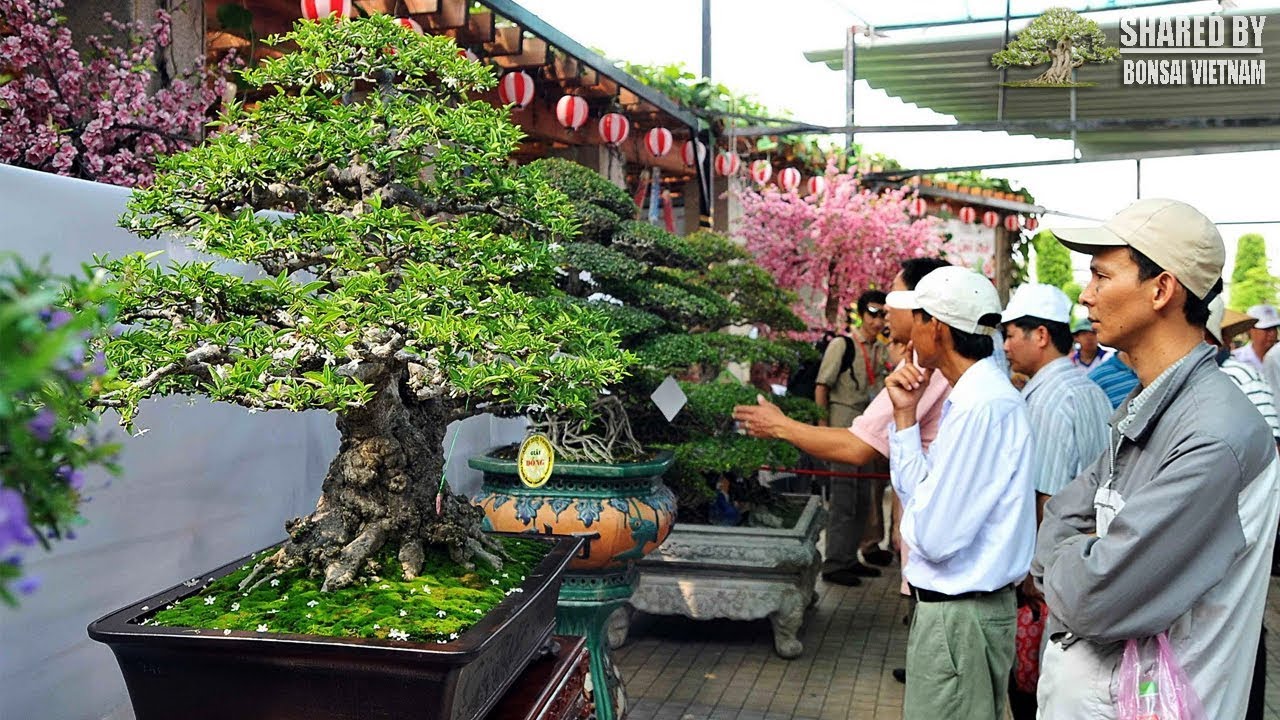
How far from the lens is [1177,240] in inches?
66.6

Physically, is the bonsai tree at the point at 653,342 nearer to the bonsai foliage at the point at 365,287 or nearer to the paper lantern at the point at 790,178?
the bonsai foliage at the point at 365,287

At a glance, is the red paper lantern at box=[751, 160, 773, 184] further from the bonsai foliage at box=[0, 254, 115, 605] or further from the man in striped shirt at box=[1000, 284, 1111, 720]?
the bonsai foliage at box=[0, 254, 115, 605]

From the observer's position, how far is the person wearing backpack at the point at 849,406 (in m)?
6.00

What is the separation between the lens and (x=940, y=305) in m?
2.48

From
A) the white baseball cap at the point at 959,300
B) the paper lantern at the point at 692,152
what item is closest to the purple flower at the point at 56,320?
the white baseball cap at the point at 959,300

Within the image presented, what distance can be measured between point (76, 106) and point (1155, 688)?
3297mm

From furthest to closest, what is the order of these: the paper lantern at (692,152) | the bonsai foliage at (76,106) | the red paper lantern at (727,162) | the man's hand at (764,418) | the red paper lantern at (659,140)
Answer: the red paper lantern at (727,162) → the paper lantern at (692,152) → the red paper lantern at (659,140) → the man's hand at (764,418) → the bonsai foliage at (76,106)

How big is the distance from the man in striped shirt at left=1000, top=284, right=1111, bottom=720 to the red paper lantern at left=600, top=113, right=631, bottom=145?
11.8 feet

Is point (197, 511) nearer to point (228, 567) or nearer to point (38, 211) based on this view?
point (228, 567)

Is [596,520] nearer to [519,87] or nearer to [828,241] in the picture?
[519,87]

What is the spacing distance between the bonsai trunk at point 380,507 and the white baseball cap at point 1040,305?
2.12 meters

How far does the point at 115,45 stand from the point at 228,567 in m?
2.48

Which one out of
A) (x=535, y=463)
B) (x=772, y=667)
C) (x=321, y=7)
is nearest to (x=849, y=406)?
(x=772, y=667)

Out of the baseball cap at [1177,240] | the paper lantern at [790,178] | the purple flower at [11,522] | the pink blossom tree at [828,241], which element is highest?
the paper lantern at [790,178]
